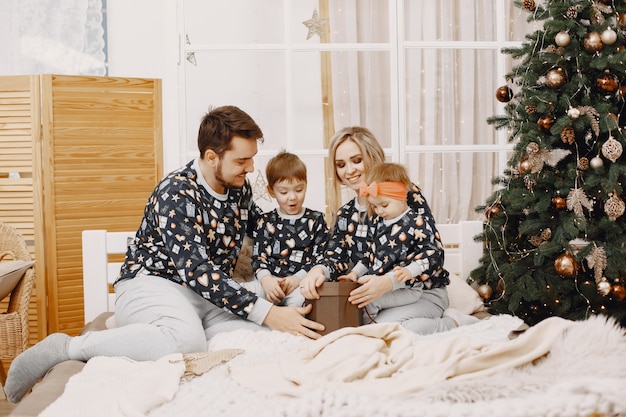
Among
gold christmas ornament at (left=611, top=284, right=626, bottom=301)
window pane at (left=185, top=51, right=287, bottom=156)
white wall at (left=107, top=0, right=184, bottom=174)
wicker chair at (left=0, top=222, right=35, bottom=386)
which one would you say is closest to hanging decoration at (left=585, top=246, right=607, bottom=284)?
gold christmas ornament at (left=611, top=284, right=626, bottom=301)

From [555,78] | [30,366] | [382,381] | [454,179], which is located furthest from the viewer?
[454,179]

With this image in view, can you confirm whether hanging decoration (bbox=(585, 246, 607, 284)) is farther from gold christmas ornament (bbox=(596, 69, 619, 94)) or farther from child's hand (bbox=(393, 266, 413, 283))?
child's hand (bbox=(393, 266, 413, 283))

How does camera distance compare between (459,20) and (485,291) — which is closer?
(485,291)

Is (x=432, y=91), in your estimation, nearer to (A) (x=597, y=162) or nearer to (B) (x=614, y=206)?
(A) (x=597, y=162)

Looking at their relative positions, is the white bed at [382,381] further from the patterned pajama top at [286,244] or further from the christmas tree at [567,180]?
the christmas tree at [567,180]

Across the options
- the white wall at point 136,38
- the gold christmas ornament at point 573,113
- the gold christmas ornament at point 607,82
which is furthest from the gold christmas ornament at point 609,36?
the white wall at point 136,38

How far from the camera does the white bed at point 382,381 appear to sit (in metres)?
1.26

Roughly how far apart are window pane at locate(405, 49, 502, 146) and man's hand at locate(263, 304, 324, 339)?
1.48 metres

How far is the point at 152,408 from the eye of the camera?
4.56ft

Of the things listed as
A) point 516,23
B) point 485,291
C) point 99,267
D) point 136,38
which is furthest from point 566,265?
point 136,38

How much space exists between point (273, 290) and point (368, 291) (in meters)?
0.38

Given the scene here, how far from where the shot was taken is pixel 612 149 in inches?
100

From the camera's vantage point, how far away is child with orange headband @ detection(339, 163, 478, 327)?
90.7 inches

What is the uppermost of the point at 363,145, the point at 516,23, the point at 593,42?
the point at 516,23
